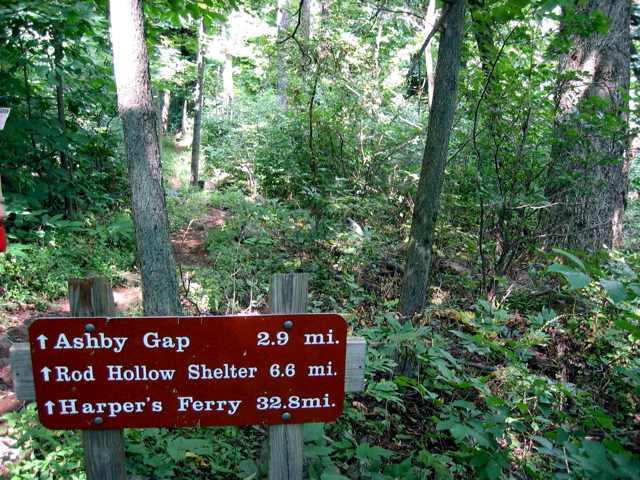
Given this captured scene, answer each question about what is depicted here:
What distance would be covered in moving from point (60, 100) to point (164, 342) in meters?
7.37

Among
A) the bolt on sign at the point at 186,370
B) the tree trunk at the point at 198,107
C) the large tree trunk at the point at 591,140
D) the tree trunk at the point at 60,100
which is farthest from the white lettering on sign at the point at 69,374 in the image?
the tree trunk at the point at 198,107

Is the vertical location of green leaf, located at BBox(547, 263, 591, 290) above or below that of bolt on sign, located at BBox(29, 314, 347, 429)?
above

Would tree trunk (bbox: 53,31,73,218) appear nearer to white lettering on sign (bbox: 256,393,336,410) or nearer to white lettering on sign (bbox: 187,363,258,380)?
white lettering on sign (bbox: 187,363,258,380)

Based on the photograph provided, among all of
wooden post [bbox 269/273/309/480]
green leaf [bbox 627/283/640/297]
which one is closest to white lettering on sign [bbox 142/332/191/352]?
wooden post [bbox 269/273/309/480]

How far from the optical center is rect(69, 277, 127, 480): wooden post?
183cm

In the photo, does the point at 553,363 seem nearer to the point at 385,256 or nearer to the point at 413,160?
the point at 385,256

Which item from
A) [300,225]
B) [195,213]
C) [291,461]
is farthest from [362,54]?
[291,461]

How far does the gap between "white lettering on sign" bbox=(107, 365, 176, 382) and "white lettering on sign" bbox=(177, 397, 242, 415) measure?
116 mm

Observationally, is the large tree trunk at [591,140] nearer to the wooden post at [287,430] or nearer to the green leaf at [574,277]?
the green leaf at [574,277]

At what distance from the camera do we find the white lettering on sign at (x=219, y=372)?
1872 millimetres

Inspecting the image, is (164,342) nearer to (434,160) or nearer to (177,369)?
(177,369)

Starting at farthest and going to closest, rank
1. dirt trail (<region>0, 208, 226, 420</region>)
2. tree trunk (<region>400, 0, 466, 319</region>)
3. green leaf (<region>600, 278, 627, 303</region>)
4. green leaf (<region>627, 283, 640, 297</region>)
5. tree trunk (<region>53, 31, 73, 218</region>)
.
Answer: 1. tree trunk (<region>53, 31, 73, 218</region>)
2. tree trunk (<region>400, 0, 466, 319</region>)
3. dirt trail (<region>0, 208, 226, 420</region>)
4. green leaf (<region>627, 283, 640, 297</region>)
5. green leaf (<region>600, 278, 627, 303</region>)

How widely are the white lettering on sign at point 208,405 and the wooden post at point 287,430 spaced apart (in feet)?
0.71

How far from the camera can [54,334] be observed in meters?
1.78
